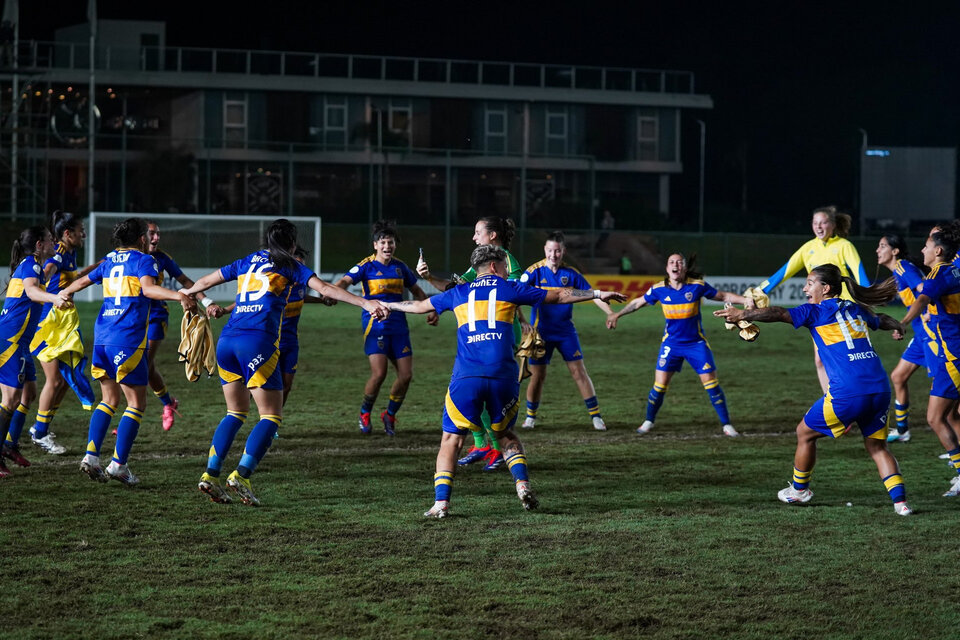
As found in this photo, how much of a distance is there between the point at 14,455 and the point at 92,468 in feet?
4.28

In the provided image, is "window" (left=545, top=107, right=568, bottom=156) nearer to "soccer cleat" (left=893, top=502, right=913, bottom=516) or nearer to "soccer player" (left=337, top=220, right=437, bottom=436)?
"soccer player" (left=337, top=220, right=437, bottom=436)

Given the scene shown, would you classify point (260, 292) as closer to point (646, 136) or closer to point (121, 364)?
point (121, 364)

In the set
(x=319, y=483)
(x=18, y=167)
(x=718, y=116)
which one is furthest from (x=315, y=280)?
(x=718, y=116)

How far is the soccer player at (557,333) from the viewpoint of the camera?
1125cm

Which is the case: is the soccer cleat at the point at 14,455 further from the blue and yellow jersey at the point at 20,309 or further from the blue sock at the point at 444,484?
the blue sock at the point at 444,484

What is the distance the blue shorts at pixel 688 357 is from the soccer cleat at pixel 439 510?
444 cm

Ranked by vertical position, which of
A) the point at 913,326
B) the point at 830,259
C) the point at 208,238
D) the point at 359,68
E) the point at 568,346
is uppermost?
the point at 359,68

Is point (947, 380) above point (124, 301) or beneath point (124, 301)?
beneath

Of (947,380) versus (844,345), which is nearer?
(844,345)

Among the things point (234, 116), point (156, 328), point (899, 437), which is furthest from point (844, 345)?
point (234, 116)

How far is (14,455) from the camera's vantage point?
8.84 metres

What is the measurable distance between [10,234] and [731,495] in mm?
31035

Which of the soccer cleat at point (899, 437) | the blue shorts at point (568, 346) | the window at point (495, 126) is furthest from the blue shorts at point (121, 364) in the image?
the window at point (495, 126)

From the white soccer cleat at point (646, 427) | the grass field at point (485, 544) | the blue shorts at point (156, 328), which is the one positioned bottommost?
the grass field at point (485, 544)
